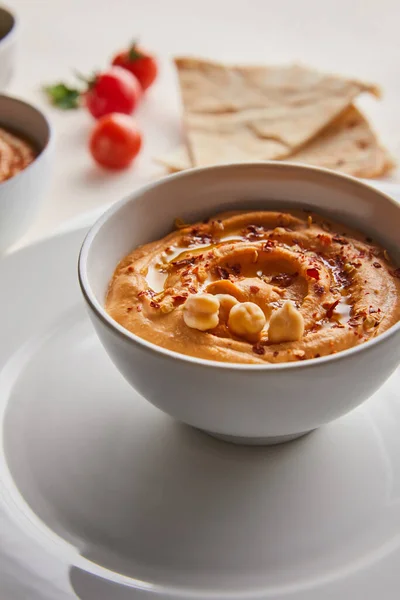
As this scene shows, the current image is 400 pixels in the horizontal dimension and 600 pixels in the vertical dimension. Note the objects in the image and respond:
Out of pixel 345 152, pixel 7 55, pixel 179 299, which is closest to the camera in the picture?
pixel 179 299

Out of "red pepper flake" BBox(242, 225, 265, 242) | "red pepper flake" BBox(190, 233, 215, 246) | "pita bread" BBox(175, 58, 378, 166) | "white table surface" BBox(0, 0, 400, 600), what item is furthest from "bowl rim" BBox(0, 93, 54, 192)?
"red pepper flake" BBox(242, 225, 265, 242)

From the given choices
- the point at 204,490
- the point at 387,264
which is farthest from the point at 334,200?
the point at 204,490

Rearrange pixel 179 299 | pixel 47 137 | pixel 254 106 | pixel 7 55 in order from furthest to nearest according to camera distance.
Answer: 1. pixel 254 106
2. pixel 7 55
3. pixel 47 137
4. pixel 179 299

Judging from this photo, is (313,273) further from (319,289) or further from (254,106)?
(254,106)

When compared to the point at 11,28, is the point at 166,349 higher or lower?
higher

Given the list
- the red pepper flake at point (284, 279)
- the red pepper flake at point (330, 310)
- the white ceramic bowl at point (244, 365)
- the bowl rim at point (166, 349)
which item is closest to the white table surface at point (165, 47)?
the white ceramic bowl at point (244, 365)

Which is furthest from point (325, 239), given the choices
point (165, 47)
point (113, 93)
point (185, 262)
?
point (165, 47)

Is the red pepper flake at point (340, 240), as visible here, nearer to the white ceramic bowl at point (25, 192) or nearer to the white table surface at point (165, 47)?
the white ceramic bowl at point (25, 192)
